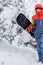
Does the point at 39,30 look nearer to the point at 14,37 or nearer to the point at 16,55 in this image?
the point at 16,55

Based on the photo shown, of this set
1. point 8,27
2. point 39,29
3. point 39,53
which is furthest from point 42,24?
point 8,27

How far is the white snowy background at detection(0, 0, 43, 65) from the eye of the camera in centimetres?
704

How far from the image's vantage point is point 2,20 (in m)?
8.51

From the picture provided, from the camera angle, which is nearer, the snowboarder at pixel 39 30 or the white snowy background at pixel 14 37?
the snowboarder at pixel 39 30

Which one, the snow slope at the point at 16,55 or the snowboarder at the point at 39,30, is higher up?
the snowboarder at the point at 39,30

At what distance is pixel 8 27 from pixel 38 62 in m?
1.92

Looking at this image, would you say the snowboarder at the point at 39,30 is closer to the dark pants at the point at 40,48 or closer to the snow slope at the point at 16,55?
the dark pants at the point at 40,48

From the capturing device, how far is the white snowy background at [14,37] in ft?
23.1

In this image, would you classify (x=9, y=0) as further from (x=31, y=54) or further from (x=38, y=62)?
(x=38, y=62)

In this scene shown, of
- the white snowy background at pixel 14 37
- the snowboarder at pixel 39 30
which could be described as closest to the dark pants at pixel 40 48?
the snowboarder at pixel 39 30

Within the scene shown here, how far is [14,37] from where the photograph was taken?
8.12 metres

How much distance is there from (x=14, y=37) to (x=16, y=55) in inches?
35.4

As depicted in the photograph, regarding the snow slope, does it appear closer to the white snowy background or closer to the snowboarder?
the white snowy background

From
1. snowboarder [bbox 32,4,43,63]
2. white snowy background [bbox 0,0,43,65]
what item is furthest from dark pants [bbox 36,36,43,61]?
white snowy background [bbox 0,0,43,65]
